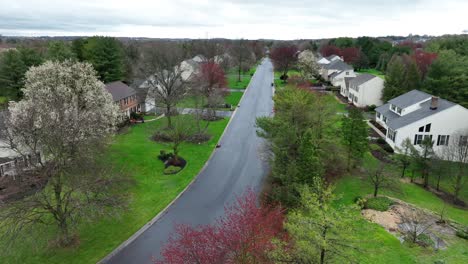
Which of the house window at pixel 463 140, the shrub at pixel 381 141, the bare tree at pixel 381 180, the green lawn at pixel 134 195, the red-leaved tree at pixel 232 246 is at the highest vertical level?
the house window at pixel 463 140

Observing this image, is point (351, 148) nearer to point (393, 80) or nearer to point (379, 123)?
point (379, 123)

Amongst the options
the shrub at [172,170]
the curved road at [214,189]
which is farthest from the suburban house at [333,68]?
the shrub at [172,170]

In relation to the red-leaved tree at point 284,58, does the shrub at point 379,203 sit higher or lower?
lower

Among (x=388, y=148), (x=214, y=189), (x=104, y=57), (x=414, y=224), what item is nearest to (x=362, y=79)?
(x=388, y=148)

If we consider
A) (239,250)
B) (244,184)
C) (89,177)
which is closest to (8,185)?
(89,177)

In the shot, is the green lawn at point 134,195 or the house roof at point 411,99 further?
the house roof at point 411,99

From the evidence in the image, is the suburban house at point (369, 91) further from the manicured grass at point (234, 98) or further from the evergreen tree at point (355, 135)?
the evergreen tree at point (355, 135)
